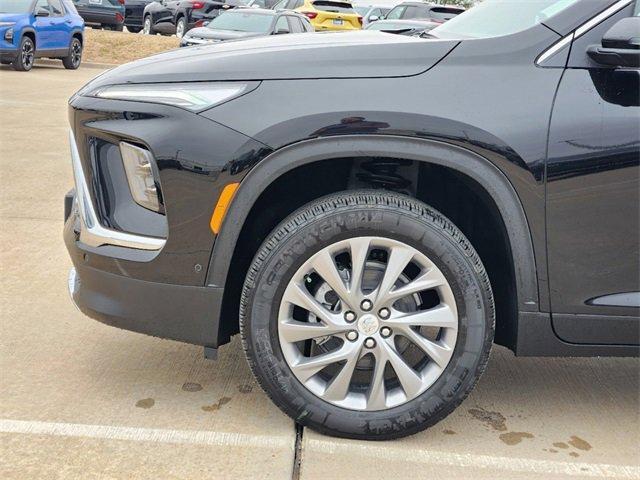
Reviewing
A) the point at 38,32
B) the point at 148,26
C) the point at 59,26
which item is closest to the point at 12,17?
the point at 38,32

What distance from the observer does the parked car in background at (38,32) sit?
1469 centimetres

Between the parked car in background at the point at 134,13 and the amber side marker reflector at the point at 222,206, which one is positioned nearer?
the amber side marker reflector at the point at 222,206

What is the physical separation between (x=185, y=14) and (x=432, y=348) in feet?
75.8

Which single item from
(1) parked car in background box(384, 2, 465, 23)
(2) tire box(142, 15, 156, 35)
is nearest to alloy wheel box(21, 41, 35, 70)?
(1) parked car in background box(384, 2, 465, 23)

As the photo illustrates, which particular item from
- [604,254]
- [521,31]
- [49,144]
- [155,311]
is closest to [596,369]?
[604,254]

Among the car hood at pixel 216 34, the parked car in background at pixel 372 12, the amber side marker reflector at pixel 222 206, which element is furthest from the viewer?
the parked car in background at pixel 372 12

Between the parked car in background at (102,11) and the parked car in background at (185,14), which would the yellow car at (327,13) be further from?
the parked car in background at (102,11)

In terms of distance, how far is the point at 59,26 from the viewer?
1625 centimetres

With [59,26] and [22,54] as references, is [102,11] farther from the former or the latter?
[22,54]

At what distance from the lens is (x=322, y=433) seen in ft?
9.70

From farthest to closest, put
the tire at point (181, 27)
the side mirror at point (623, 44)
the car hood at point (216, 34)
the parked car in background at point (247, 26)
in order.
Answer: the tire at point (181, 27) → the parked car in background at point (247, 26) → the car hood at point (216, 34) → the side mirror at point (623, 44)

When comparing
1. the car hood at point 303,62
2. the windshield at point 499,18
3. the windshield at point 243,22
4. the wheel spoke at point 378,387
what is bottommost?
the windshield at point 243,22

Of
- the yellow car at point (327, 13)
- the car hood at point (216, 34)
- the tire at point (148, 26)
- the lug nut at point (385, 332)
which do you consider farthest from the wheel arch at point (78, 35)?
the lug nut at point (385, 332)

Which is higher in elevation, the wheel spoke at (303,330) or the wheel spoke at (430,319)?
the wheel spoke at (430,319)
